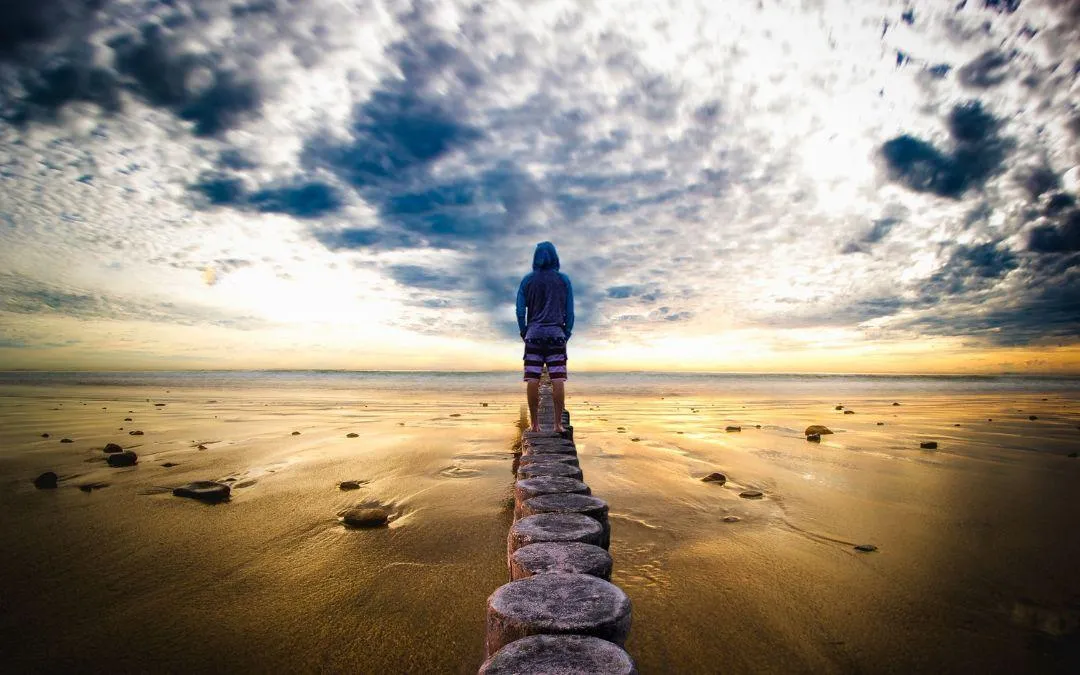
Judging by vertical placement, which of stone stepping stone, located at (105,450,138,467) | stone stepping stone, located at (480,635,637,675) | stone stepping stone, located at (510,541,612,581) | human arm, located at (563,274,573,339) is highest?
human arm, located at (563,274,573,339)

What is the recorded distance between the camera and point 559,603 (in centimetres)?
146

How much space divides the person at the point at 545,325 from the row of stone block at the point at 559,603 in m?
2.71

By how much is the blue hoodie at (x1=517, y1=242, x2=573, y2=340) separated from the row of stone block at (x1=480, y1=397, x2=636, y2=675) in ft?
9.45

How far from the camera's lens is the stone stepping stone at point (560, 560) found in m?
1.73

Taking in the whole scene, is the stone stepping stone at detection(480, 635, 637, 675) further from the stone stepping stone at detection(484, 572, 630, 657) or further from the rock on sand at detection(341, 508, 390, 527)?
the rock on sand at detection(341, 508, 390, 527)

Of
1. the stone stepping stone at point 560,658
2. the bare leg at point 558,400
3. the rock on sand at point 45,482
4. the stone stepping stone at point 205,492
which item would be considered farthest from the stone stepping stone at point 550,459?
the rock on sand at point 45,482

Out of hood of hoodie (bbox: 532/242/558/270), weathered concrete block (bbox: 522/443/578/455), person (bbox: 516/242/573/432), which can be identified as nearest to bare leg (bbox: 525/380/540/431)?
person (bbox: 516/242/573/432)

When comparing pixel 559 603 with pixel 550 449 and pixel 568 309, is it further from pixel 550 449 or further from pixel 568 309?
pixel 568 309

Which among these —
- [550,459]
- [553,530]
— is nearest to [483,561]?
[550,459]

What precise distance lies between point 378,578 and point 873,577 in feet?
9.39

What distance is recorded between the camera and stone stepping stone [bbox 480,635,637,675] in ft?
3.81

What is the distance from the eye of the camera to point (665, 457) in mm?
6336

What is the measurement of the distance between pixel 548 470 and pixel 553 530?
43.2 inches

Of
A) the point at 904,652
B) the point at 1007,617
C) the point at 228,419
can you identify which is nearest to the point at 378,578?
the point at 904,652
